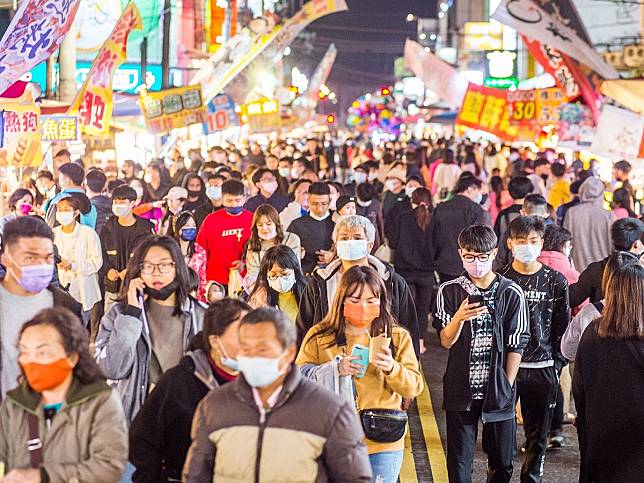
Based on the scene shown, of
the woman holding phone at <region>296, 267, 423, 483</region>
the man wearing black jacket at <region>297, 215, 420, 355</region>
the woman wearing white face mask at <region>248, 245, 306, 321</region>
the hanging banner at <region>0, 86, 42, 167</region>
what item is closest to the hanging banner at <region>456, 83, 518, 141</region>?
the hanging banner at <region>0, 86, 42, 167</region>

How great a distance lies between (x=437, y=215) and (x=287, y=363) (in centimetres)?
878

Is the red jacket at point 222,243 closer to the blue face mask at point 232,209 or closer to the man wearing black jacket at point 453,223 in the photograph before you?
the blue face mask at point 232,209

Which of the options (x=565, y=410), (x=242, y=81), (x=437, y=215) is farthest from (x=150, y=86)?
(x=565, y=410)

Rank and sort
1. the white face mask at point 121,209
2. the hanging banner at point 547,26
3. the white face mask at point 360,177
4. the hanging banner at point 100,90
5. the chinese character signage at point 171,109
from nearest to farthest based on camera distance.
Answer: the white face mask at point 121,209, the white face mask at point 360,177, the hanging banner at point 100,90, the hanging banner at point 547,26, the chinese character signage at point 171,109

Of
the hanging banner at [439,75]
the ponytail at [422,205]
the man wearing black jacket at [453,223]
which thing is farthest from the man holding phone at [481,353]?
the hanging banner at [439,75]

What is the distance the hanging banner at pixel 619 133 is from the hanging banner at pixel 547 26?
2.90m

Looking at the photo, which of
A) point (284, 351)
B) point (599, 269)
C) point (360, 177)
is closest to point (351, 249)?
point (599, 269)

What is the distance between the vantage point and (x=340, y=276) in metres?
8.42

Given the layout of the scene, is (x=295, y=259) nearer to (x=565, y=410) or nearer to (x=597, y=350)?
(x=597, y=350)

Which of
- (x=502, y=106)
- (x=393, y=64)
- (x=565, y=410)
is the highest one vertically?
(x=393, y=64)

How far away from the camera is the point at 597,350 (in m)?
6.89

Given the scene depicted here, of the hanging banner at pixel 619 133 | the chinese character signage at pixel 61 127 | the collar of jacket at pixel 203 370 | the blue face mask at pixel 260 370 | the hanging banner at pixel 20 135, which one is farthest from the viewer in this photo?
the hanging banner at pixel 619 133

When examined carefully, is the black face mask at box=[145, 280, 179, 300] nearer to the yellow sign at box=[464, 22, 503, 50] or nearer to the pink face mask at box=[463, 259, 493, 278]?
the pink face mask at box=[463, 259, 493, 278]

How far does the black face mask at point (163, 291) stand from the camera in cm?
632
